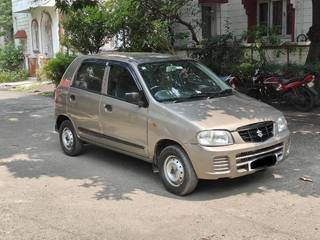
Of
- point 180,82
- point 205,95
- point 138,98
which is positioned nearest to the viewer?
point 138,98

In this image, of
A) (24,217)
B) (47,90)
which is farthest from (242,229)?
(47,90)

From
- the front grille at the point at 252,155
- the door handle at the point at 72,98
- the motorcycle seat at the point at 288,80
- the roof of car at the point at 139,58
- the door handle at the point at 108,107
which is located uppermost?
the roof of car at the point at 139,58

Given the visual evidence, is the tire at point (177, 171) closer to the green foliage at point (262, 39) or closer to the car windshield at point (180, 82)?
the car windshield at point (180, 82)

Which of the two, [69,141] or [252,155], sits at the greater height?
[252,155]

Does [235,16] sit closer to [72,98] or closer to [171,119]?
[72,98]

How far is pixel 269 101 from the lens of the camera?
12773mm

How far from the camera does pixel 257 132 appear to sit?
6293 millimetres

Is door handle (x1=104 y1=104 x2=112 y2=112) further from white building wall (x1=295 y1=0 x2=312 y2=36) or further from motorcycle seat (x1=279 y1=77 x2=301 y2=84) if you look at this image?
white building wall (x1=295 y1=0 x2=312 y2=36)

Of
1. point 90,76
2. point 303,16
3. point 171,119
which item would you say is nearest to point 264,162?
point 171,119

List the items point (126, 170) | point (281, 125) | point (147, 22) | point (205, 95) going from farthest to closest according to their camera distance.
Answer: point (147, 22), point (126, 170), point (205, 95), point (281, 125)

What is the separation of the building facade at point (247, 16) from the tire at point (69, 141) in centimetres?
896

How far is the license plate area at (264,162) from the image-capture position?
625cm

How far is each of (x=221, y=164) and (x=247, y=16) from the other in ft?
41.3

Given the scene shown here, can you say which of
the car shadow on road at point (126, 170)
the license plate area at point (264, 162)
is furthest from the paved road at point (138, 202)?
the license plate area at point (264, 162)
